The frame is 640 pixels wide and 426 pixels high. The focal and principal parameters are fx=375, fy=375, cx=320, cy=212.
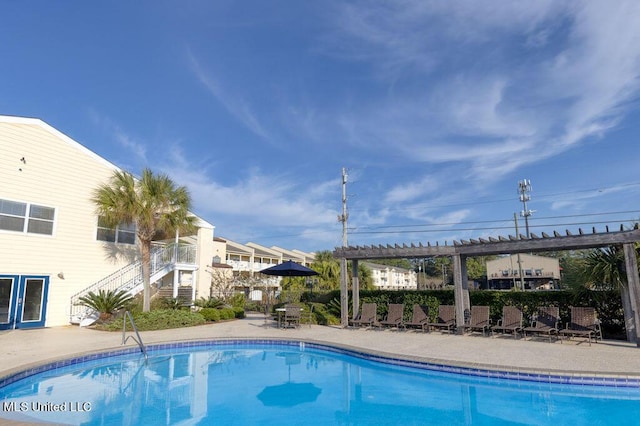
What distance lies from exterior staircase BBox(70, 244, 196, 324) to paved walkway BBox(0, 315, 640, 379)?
1.05 meters

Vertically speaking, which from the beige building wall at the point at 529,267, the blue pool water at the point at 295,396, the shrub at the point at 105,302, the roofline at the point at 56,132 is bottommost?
the blue pool water at the point at 295,396

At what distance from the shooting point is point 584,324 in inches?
439

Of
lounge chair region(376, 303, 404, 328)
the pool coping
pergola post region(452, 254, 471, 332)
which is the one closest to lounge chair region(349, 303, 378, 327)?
lounge chair region(376, 303, 404, 328)

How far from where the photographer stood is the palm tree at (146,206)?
15.6m

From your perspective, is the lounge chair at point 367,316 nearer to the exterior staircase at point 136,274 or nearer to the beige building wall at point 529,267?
the exterior staircase at point 136,274

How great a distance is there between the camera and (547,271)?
49.7m

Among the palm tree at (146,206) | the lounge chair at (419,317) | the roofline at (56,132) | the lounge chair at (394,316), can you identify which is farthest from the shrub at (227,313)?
the lounge chair at (419,317)

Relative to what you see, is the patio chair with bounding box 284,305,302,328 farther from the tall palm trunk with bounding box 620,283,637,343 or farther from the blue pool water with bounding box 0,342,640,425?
the tall palm trunk with bounding box 620,283,637,343

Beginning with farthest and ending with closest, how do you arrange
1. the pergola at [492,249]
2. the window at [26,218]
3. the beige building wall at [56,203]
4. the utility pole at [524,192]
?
the utility pole at [524,192], the beige building wall at [56,203], the window at [26,218], the pergola at [492,249]

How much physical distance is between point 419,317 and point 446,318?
1002mm

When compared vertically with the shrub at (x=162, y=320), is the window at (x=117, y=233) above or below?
above

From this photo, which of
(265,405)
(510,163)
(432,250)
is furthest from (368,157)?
(265,405)

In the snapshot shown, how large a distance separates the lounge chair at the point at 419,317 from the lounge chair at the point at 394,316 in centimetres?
28

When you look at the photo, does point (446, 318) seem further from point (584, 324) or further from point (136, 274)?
point (136, 274)
